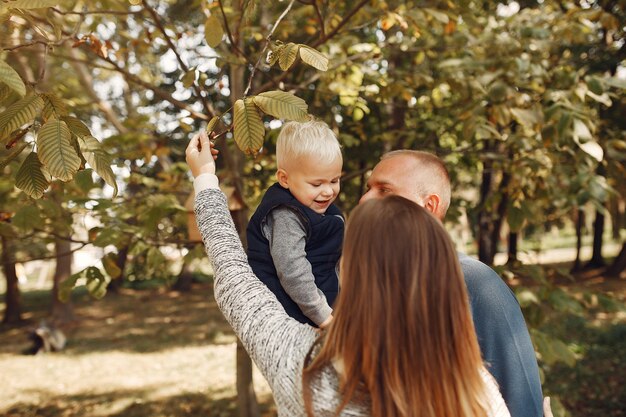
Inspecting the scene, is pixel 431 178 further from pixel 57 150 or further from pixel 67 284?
pixel 67 284

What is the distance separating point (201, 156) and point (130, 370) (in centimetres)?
808

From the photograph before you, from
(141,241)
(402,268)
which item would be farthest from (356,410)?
(141,241)

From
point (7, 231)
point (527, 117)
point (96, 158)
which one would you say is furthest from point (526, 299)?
point (7, 231)

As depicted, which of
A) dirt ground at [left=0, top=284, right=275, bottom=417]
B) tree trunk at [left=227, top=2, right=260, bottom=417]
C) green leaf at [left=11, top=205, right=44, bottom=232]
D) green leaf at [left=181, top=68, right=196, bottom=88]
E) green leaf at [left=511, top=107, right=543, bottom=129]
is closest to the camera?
green leaf at [left=11, top=205, right=44, bottom=232]

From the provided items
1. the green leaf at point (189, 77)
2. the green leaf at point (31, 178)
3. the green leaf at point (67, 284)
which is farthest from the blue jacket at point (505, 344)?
the green leaf at point (67, 284)

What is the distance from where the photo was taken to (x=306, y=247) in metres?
2.04

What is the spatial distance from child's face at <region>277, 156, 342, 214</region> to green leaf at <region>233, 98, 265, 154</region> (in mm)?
217

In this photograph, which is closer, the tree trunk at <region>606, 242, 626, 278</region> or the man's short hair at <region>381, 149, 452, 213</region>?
the man's short hair at <region>381, 149, 452, 213</region>

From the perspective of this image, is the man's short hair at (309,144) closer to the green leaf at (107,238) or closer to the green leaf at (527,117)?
the green leaf at (107,238)

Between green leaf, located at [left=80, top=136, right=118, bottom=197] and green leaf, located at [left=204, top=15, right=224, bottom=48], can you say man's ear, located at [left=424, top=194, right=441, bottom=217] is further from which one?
green leaf, located at [left=204, top=15, right=224, bottom=48]

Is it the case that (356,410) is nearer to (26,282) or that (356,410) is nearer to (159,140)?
(159,140)

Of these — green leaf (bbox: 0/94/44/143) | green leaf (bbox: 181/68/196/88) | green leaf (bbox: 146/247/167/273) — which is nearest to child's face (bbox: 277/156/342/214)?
green leaf (bbox: 0/94/44/143)

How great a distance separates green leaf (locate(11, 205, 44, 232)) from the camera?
9.75ft

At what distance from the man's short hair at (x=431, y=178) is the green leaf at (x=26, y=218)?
2.13 meters
